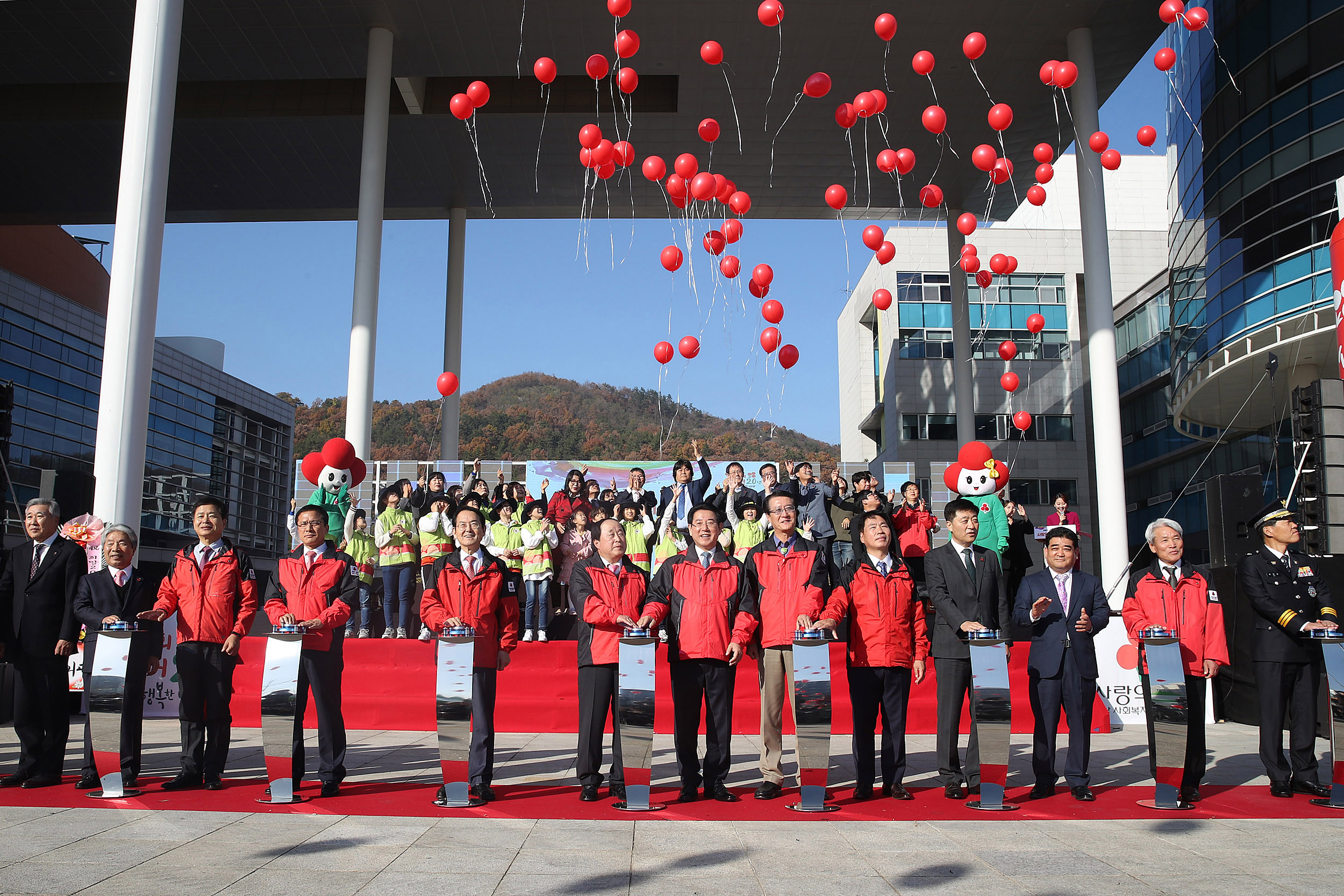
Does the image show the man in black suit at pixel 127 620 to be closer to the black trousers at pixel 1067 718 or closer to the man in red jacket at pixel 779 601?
the man in red jacket at pixel 779 601

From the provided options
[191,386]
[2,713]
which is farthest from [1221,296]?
[191,386]

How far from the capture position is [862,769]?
5406mm

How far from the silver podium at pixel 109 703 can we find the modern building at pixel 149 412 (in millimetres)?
17404

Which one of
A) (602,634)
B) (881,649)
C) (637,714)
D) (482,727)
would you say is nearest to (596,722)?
(637,714)

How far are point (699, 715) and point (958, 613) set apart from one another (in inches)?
63.5

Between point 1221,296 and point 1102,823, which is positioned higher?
point 1221,296

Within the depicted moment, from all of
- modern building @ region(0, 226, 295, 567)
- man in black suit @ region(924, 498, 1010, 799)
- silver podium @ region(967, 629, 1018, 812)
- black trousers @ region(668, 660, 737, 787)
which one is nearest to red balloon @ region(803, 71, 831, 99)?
man in black suit @ region(924, 498, 1010, 799)

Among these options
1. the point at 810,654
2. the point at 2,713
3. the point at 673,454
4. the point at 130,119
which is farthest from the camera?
the point at 673,454

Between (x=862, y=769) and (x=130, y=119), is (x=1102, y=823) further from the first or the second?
(x=130, y=119)

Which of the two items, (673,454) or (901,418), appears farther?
(673,454)

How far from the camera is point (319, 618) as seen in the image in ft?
17.8

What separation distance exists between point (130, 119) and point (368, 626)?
19.4 feet

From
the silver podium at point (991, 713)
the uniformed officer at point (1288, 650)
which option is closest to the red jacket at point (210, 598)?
the silver podium at point (991, 713)

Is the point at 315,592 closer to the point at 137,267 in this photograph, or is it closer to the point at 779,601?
the point at 779,601
